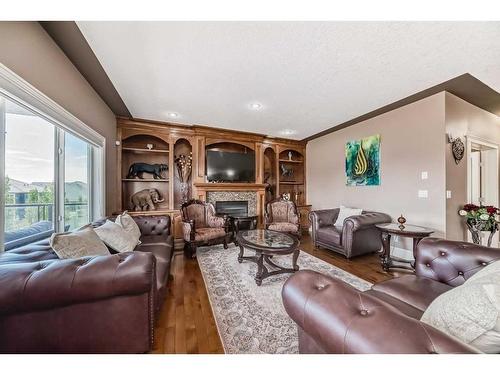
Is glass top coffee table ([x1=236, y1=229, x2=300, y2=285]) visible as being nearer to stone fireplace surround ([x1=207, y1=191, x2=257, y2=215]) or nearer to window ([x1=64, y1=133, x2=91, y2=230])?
stone fireplace surround ([x1=207, y1=191, x2=257, y2=215])

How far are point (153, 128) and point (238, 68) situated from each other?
2593 millimetres

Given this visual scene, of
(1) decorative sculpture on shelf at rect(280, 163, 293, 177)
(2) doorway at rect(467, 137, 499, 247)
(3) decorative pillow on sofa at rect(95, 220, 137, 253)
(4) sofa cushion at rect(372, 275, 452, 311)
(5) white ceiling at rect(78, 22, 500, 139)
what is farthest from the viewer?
(1) decorative sculpture on shelf at rect(280, 163, 293, 177)

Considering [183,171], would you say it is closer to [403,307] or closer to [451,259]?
[403,307]

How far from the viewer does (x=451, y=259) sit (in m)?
1.39

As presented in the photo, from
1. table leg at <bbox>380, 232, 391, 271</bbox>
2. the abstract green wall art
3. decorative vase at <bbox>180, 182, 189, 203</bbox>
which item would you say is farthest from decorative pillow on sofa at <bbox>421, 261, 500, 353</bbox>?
decorative vase at <bbox>180, 182, 189, 203</bbox>

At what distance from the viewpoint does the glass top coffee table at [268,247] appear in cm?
224

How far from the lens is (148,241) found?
2.52 m

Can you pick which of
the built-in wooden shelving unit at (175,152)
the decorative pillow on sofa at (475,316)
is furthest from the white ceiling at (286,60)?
the decorative pillow on sofa at (475,316)

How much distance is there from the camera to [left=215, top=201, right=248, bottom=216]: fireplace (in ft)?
14.8

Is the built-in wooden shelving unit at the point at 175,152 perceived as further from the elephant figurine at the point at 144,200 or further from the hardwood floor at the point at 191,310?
the hardwood floor at the point at 191,310

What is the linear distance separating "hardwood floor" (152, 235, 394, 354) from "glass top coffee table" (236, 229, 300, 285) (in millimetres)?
672

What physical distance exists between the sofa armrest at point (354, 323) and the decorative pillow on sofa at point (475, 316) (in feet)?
0.63

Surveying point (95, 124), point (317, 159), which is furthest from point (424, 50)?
point (95, 124)

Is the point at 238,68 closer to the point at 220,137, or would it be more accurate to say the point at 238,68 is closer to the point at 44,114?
the point at 44,114
